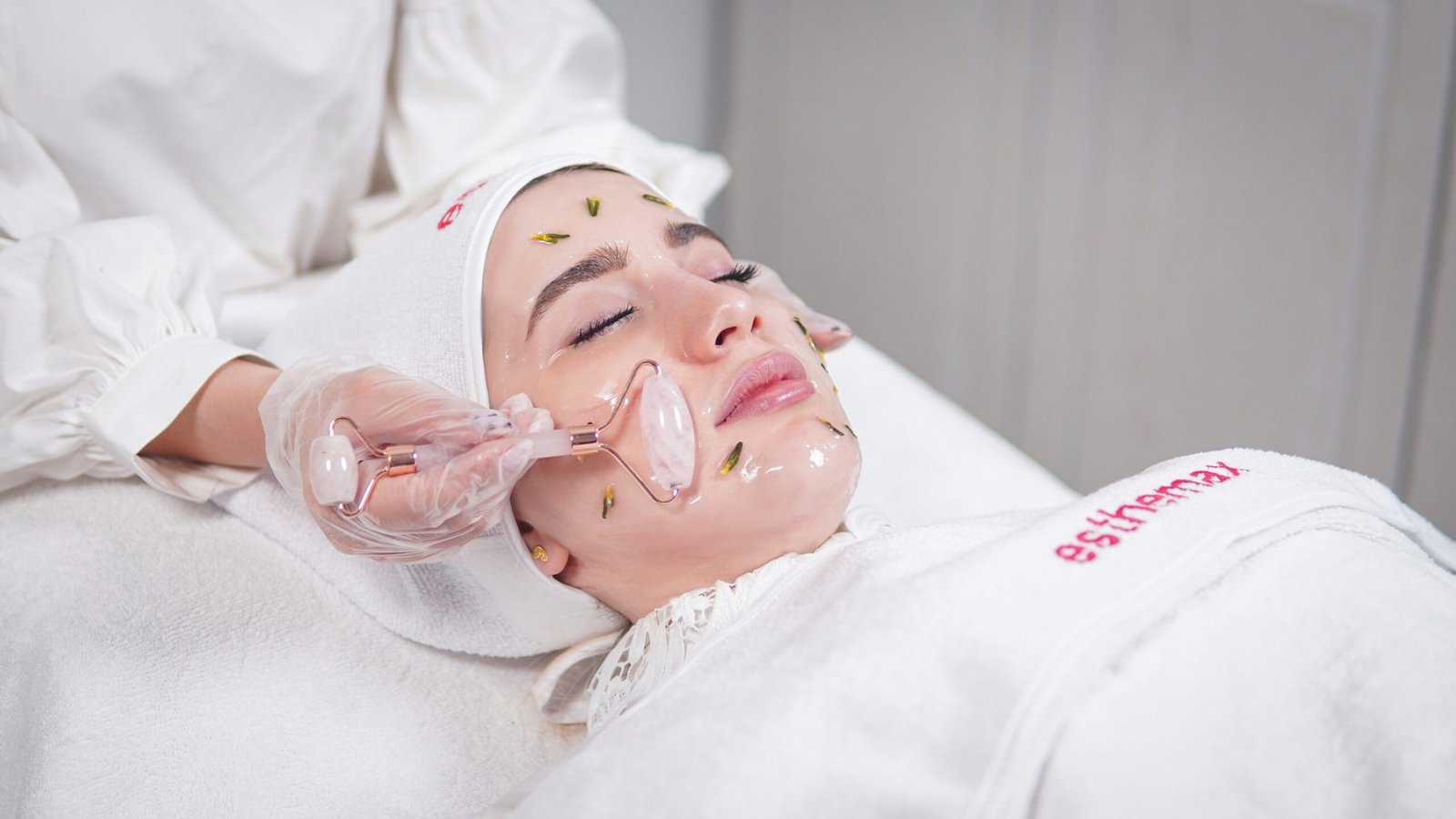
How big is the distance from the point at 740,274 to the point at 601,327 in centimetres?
20

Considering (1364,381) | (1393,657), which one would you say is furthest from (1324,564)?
(1364,381)

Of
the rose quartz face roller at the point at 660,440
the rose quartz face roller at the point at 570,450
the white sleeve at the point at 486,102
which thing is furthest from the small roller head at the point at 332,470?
the white sleeve at the point at 486,102

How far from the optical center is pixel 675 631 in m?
1.02

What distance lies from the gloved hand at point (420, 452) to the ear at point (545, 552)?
7 centimetres

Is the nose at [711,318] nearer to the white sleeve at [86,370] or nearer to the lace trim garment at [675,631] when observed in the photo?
the lace trim garment at [675,631]

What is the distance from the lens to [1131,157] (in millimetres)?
2244

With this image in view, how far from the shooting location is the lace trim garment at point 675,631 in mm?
1003

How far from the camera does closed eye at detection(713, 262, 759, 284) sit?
3.85ft

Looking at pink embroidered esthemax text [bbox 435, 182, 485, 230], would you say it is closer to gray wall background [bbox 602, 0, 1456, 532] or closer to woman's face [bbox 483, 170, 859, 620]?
woman's face [bbox 483, 170, 859, 620]

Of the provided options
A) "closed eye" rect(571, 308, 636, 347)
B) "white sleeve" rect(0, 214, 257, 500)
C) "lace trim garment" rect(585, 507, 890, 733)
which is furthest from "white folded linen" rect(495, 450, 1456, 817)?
"white sleeve" rect(0, 214, 257, 500)

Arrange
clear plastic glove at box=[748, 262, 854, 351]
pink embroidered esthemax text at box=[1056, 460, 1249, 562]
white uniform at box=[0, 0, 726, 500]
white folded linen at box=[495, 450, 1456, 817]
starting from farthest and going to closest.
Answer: clear plastic glove at box=[748, 262, 854, 351], white uniform at box=[0, 0, 726, 500], pink embroidered esthemax text at box=[1056, 460, 1249, 562], white folded linen at box=[495, 450, 1456, 817]

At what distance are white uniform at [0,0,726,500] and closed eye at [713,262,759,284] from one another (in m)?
0.32

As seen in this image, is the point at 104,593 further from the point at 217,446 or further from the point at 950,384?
the point at 950,384

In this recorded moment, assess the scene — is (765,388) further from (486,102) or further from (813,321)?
(486,102)
